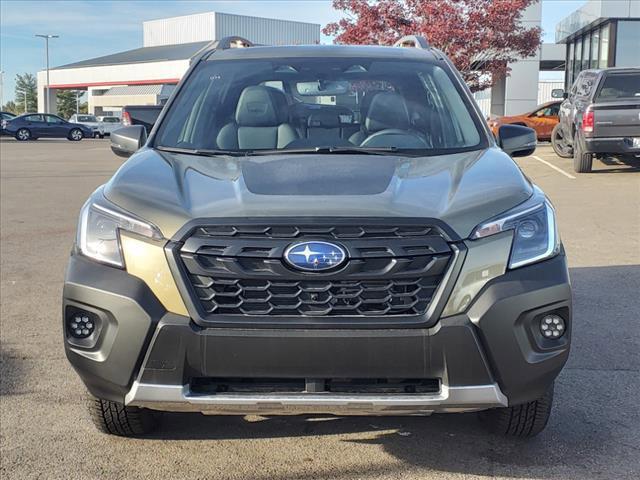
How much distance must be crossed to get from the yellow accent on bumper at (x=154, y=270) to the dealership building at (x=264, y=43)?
12265 mm

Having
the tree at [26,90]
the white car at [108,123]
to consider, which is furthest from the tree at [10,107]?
the white car at [108,123]

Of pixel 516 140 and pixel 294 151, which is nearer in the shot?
pixel 294 151

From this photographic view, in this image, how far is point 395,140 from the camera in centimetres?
408

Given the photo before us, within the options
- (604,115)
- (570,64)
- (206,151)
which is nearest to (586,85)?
(604,115)

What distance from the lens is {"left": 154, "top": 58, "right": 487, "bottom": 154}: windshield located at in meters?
4.08

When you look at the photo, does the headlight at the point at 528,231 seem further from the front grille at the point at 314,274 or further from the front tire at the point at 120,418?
the front tire at the point at 120,418

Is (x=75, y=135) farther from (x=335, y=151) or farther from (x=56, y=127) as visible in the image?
(x=335, y=151)

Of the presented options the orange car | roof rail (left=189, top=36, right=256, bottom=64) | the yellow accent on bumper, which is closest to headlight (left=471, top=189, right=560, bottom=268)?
the yellow accent on bumper

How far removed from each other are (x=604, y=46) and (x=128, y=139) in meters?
24.9

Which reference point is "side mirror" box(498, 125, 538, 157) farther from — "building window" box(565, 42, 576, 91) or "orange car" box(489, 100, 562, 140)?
"building window" box(565, 42, 576, 91)

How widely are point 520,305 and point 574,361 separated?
80.3 inches

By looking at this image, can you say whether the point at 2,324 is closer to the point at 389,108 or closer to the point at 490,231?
the point at 389,108

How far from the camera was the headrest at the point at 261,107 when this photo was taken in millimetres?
4270

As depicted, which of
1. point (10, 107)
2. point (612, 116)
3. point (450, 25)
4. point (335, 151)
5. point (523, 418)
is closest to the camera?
point (523, 418)
